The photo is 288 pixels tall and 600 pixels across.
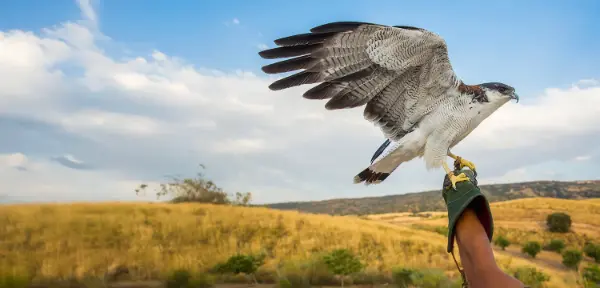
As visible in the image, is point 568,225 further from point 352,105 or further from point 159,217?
point 352,105

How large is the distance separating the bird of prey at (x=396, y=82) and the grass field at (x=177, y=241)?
403 inches

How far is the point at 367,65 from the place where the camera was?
12.0 ft

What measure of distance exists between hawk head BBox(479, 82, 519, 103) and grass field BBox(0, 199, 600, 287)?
10568mm

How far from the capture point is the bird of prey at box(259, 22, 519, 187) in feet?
11.6

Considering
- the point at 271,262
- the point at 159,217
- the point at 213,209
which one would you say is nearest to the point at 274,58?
the point at 271,262

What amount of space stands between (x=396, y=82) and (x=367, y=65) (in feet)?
1.22

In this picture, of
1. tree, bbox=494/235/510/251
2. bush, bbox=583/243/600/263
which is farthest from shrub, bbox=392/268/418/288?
bush, bbox=583/243/600/263

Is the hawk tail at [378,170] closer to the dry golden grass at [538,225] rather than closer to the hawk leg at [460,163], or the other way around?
the hawk leg at [460,163]

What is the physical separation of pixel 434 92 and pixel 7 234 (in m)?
16.6

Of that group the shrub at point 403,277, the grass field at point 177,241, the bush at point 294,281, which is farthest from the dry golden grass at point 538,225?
the bush at point 294,281

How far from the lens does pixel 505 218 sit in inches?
1736

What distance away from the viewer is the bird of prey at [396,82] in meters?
3.55

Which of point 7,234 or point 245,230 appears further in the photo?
point 245,230

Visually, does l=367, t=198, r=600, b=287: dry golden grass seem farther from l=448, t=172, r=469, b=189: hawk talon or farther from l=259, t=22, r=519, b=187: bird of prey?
l=448, t=172, r=469, b=189: hawk talon
